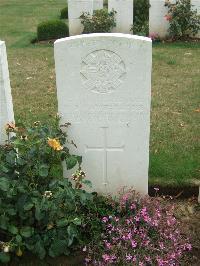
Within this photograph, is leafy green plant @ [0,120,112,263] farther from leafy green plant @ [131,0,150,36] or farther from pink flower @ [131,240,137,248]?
leafy green plant @ [131,0,150,36]

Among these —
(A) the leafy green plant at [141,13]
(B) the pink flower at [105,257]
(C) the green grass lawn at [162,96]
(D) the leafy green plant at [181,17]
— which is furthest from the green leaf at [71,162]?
(A) the leafy green plant at [141,13]

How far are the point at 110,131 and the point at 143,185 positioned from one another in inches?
25.1

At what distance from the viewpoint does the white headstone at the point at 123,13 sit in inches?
399

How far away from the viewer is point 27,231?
3.29m

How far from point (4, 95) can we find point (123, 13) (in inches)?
275

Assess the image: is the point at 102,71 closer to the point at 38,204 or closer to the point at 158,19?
the point at 38,204

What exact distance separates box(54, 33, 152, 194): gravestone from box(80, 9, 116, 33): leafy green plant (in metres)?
6.70

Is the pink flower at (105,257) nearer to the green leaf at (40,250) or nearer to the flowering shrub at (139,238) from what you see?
the flowering shrub at (139,238)

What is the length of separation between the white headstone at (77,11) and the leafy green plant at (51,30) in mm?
393

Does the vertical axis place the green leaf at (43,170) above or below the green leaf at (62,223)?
above

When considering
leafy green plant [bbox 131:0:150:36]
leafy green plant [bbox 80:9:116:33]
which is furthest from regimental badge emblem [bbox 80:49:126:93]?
leafy green plant [bbox 131:0:150:36]

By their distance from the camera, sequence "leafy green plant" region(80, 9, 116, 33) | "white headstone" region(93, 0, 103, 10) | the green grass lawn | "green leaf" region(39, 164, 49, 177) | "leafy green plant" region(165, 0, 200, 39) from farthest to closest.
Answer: "white headstone" region(93, 0, 103, 10), "leafy green plant" region(80, 9, 116, 33), "leafy green plant" region(165, 0, 200, 39), the green grass lawn, "green leaf" region(39, 164, 49, 177)

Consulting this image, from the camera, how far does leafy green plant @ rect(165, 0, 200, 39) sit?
1004cm

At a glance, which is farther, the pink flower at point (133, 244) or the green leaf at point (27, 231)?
the pink flower at point (133, 244)
